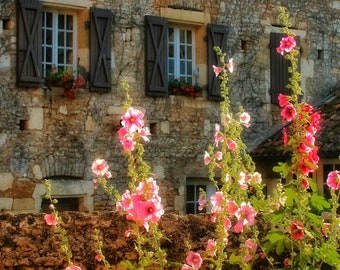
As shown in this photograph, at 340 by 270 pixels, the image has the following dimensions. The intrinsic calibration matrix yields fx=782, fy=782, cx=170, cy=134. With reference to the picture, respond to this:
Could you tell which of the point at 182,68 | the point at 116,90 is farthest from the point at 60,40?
the point at 182,68

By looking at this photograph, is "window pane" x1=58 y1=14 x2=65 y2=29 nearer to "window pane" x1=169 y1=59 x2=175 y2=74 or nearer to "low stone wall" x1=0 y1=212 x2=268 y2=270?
"window pane" x1=169 y1=59 x2=175 y2=74

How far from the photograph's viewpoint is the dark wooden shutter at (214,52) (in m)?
12.7

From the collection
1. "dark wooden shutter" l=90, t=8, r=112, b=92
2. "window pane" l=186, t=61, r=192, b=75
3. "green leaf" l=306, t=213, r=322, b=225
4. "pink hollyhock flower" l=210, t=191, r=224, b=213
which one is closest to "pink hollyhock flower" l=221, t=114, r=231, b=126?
"pink hollyhock flower" l=210, t=191, r=224, b=213

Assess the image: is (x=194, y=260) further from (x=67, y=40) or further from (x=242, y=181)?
(x=67, y=40)

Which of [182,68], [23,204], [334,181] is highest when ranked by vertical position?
[182,68]

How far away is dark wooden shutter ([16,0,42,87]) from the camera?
11.0 metres

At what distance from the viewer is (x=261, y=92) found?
13.5m

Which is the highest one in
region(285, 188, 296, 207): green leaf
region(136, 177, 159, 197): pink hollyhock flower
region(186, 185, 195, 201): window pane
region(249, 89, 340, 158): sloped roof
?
region(249, 89, 340, 158): sloped roof

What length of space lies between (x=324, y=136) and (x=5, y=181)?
4.95m

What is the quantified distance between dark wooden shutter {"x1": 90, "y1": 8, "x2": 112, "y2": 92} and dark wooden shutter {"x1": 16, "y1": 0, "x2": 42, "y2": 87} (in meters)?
0.85

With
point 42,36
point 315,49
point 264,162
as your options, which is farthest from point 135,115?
point 315,49

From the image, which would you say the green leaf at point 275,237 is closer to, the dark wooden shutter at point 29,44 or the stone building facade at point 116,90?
the stone building facade at point 116,90

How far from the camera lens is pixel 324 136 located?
1224 cm

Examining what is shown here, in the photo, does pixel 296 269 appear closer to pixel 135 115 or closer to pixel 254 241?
pixel 254 241
